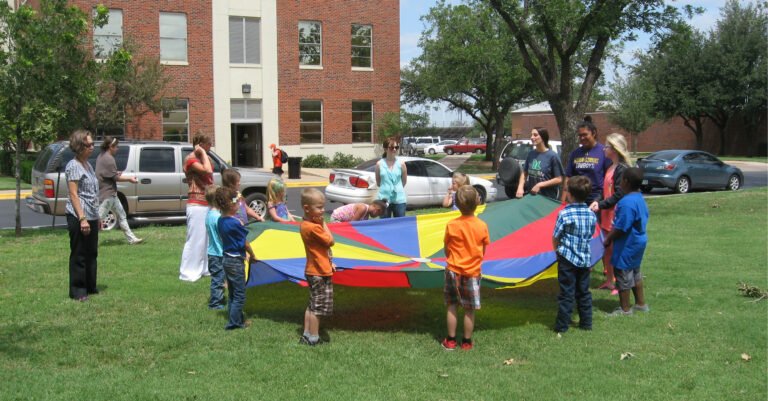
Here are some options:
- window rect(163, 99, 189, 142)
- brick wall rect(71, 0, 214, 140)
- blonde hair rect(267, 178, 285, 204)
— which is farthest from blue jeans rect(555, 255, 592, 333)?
window rect(163, 99, 189, 142)

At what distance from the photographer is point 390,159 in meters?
9.83

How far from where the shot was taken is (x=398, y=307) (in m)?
7.45

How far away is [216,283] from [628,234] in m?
4.07

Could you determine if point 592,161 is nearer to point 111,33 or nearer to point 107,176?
point 107,176

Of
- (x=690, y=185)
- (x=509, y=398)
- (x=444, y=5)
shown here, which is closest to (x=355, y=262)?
(x=509, y=398)

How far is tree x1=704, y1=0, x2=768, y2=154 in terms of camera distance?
141ft

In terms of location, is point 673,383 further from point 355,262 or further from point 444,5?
point 444,5

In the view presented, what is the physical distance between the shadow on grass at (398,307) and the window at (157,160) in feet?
20.8

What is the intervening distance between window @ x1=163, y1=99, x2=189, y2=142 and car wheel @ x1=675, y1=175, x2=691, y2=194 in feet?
64.8

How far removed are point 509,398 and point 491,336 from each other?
4.94 ft

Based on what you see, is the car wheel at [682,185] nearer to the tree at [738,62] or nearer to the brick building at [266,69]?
the brick building at [266,69]

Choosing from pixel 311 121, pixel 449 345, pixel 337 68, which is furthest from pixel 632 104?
pixel 449 345

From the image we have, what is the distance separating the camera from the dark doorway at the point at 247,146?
33.5 metres

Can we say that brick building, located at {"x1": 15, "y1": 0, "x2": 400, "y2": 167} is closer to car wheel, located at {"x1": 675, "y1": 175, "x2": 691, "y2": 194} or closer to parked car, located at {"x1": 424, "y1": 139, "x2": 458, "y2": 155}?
car wheel, located at {"x1": 675, "y1": 175, "x2": 691, "y2": 194}
